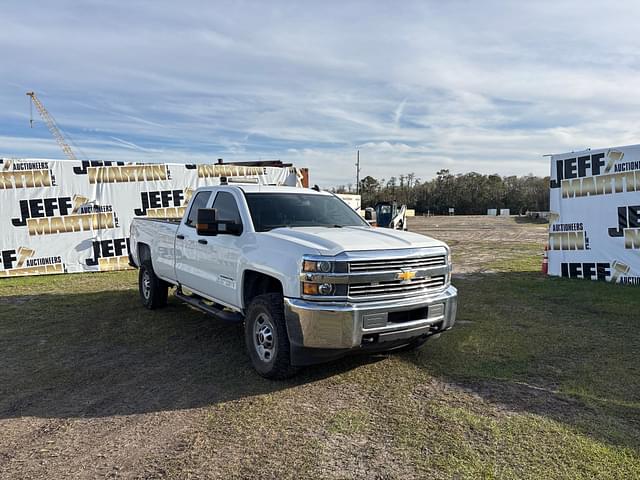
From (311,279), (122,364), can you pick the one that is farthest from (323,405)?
(122,364)

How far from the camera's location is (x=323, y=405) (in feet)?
13.8

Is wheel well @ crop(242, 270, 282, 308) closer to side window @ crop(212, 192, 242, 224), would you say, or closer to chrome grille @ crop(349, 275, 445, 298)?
side window @ crop(212, 192, 242, 224)

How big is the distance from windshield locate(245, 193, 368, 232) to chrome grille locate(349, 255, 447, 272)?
1315mm

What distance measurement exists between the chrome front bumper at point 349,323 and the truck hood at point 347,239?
500 mm

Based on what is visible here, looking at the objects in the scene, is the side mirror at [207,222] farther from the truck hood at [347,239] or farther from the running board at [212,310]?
the running board at [212,310]

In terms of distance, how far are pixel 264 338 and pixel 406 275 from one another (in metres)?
1.53

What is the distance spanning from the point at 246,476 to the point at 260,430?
2.07 feet

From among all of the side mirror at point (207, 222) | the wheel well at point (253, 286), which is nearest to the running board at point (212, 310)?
the wheel well at point (253, 286)

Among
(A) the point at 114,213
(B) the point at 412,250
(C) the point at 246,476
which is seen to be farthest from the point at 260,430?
(A) the point at 114,213

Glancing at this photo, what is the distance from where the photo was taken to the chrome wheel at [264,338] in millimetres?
4664

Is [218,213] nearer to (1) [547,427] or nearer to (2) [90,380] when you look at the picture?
(2) [90,380]

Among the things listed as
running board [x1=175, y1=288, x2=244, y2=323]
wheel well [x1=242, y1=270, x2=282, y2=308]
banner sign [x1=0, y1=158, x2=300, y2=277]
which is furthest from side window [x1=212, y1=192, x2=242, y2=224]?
banner sign [x1=0, y1=158, x2=300, y2=277]

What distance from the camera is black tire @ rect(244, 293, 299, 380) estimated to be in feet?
14.7

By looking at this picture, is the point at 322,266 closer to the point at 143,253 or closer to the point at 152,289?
the point at 152,289
